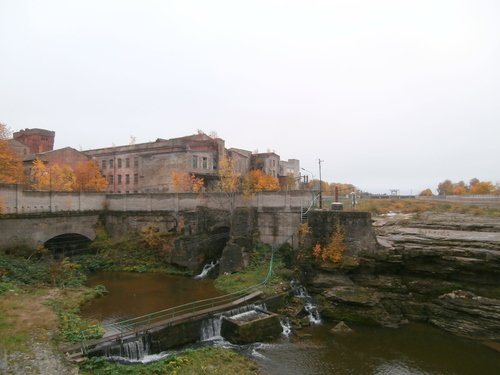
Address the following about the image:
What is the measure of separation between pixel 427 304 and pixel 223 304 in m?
12.6

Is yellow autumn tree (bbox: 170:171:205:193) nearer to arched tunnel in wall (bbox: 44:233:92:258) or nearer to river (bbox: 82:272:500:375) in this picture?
arched tunnel in wall (bbox: 44:233:92:258)

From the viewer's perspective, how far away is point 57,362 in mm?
12359

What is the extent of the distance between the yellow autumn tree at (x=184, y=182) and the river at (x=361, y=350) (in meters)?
21.5

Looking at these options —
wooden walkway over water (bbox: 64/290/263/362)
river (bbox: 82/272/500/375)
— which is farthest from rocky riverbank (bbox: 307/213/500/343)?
wooden walkway over water (bbox: 64/290/263/362)

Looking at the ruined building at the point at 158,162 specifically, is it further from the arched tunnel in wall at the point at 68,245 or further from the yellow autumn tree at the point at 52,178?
the arched tunnel in wall at the point at 68,245

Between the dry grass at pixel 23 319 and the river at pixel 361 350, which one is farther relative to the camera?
the river at pixel 361 350

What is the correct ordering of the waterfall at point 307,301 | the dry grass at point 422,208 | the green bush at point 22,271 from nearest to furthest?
1. the waterfall at point 307,301
2. the green bush at point 22,271
3. the dry grass at point 422,208

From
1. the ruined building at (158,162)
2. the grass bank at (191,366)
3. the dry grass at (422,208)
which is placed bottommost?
the grass bank at (191,366)

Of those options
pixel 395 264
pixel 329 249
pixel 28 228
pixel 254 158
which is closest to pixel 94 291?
pixel 28 228

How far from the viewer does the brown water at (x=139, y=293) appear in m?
19.6

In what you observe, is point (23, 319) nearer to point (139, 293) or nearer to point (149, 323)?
point (149, 323)

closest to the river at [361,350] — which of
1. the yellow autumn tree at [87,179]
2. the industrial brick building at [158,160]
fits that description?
the industrial brick building at [158,160]

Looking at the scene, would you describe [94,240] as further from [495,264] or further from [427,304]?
[495,264]

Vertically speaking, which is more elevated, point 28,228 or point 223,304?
point 28,228
